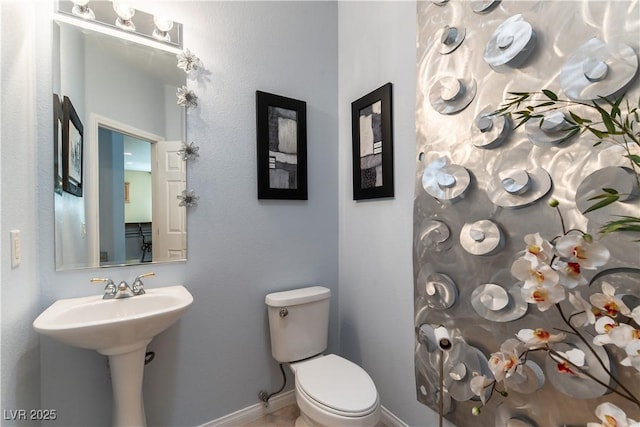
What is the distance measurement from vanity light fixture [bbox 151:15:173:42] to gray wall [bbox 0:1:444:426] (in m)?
0.08

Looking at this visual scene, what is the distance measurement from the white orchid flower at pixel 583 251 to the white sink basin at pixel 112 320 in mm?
1255

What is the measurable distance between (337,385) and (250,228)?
2.97 ft

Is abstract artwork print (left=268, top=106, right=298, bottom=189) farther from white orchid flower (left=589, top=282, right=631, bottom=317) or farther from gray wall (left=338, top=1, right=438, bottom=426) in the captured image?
white orchid flower (left=589, top=282, right=631, bottom=317)

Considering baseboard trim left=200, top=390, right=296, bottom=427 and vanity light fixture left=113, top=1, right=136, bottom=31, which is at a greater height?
vanity light fixture left=113, top=1, right=136, bottom=31

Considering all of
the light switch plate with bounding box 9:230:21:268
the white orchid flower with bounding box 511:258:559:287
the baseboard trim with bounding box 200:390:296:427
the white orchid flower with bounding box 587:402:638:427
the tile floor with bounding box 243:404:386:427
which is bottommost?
the tile floor with bounding box 243:404:386:427

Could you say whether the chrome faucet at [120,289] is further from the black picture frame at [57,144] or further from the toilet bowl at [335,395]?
the toilet bowl at [335,395]

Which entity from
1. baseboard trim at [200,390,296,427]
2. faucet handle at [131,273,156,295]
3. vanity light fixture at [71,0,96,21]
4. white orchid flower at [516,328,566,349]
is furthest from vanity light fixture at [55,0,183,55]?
baseboard trim at [200,390,296,427]

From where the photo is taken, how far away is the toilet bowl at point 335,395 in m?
1.15

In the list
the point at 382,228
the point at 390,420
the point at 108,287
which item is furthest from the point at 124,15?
the point at 390,420

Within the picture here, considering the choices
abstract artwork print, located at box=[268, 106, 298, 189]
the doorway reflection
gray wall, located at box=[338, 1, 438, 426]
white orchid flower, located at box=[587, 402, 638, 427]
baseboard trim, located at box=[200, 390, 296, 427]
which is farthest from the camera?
abstract artwork print, located at box=[268, 106, 298, 189]

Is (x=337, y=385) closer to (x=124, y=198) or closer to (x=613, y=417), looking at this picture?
(x=613, y=417)

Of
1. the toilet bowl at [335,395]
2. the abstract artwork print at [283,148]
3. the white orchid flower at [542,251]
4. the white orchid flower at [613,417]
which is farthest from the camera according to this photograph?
the abstract artwork print at [283,148]

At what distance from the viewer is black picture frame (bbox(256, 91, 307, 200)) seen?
5.48 ft

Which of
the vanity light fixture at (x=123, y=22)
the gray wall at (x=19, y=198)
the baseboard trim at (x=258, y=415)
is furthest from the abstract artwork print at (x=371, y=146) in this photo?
the gray wall at (x=19, y=198)
